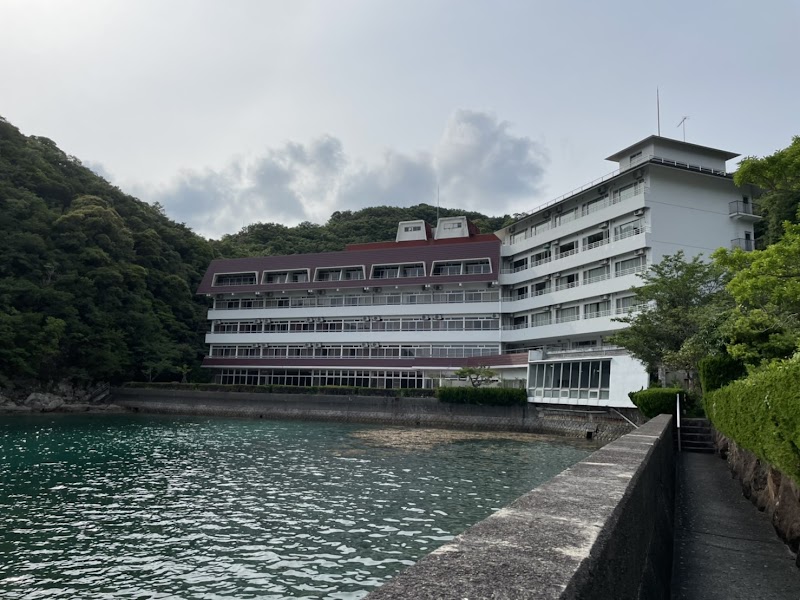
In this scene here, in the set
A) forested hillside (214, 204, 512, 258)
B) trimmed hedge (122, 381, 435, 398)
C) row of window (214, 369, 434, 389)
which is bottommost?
trimmed hedge (122, 381, 435, 398)

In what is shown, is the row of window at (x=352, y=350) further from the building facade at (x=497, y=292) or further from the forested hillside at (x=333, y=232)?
the forested hillside at (x=333, y=232)

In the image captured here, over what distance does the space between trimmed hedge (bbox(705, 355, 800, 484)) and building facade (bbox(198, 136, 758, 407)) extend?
24065 millimetres

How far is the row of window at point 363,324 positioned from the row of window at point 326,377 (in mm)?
4097

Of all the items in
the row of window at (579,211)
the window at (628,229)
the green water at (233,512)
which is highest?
the row of window at (579,211)

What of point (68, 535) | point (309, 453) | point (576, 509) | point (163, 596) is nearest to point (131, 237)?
point (309, 453)

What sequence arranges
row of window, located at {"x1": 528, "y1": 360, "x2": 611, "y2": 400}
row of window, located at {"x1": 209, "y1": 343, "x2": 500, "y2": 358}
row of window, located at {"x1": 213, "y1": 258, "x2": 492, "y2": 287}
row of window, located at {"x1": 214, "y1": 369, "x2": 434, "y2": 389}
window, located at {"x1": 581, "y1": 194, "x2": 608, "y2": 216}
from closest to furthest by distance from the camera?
row of window, located at {"x1": 528, "y1": 360, "x2": 611, "y2": 400} < window, located at {"x1": 581, "y1": 194, "x2": 608, "y2": 216} < row of window, located at {"x1": 209, "y1": 343, "x2": 500, "y2": 358} < row of window, located at {"x1": 214, "y1": 369, "x2": 434, "y2": 389} < row of window, located at {"x1": 213, "y1": 258, "x2": 492, "y2": 287}

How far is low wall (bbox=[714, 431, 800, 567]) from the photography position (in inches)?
293

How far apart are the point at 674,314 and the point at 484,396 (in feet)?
49.5

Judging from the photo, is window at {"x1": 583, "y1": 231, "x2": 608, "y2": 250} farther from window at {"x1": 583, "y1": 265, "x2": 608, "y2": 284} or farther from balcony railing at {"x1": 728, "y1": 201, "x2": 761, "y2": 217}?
balcony railing at {"x1": 728, "y1": 201, "x2": 761, "y2": 217}

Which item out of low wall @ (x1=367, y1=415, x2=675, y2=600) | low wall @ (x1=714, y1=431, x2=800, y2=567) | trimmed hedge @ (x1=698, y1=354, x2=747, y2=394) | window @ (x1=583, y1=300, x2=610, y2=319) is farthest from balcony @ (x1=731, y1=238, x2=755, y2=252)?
low wall @ (x1=367, y1=415, x2=675, y2=600)

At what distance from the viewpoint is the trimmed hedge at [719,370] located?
17.3 meters

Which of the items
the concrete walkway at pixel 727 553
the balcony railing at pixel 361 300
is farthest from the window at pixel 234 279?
the concrete walkway at pixel 727 553

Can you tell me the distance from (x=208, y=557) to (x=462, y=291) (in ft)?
142

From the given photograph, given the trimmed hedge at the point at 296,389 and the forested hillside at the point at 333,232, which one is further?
the forested hillside at the point at 333,232
